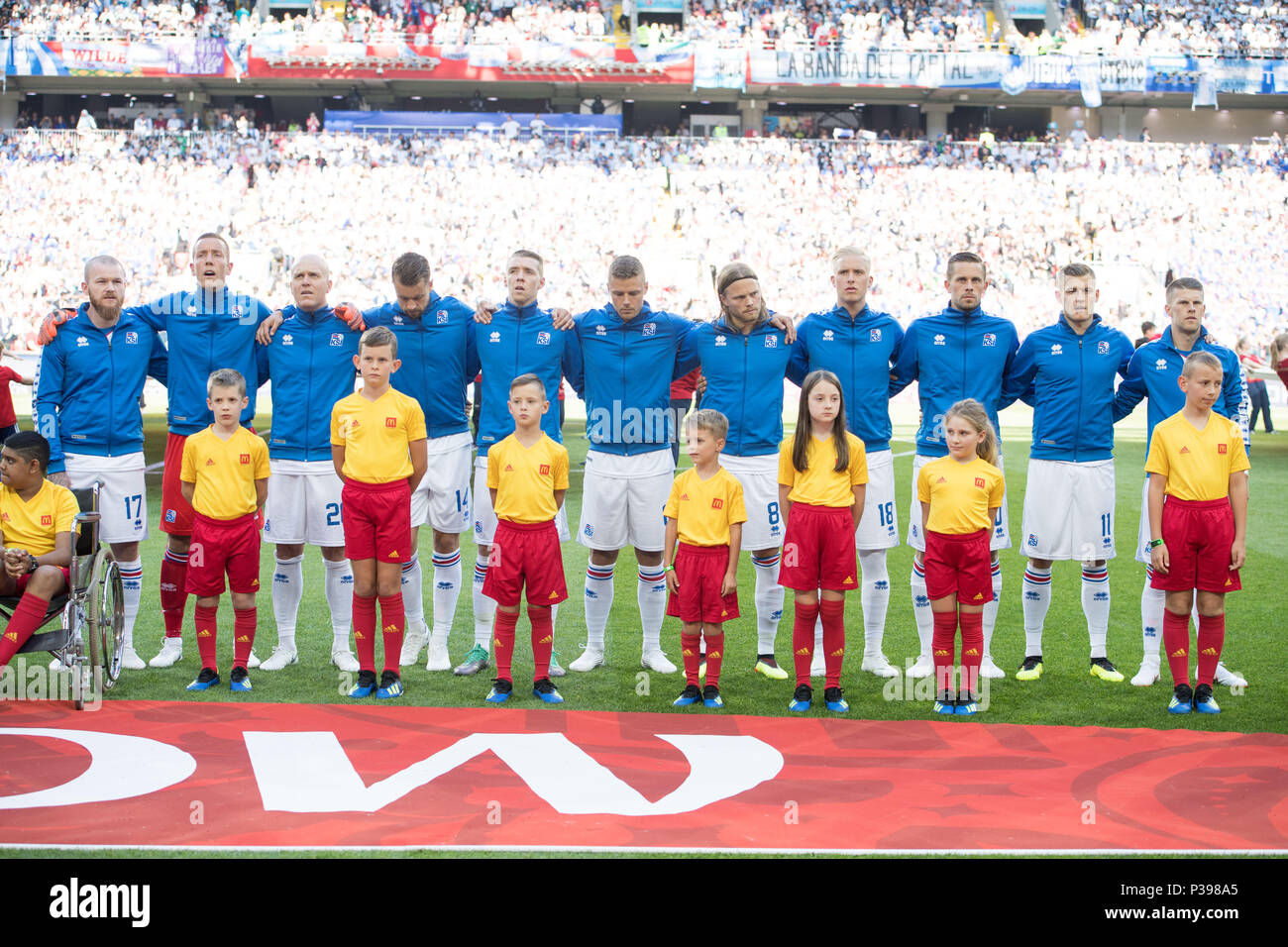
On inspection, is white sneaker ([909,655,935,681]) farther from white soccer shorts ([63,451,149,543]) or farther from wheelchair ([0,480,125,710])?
white soccer shorts ([63,451,149,543])

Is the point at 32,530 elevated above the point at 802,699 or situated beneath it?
elevated above

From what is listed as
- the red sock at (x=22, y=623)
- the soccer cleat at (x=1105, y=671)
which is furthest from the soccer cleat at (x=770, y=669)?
the red sock at (x=22, y=623)

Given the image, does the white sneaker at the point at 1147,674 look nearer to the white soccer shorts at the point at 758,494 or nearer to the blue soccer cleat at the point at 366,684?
the white soccer shorts at the point at 758,494

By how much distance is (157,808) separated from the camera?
4.40 metres

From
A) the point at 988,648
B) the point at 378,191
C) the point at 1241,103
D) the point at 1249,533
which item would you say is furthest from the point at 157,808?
the point at 1241,103

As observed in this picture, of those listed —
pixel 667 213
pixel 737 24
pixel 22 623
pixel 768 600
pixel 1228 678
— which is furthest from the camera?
pixel 737 24

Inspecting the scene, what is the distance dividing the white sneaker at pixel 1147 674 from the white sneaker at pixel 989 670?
684 millimetres

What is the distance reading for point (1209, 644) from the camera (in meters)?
5.90

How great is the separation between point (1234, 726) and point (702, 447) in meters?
2.82

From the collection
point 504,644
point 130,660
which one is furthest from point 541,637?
point 130,660

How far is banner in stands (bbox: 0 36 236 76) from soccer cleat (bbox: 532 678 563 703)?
3634 cm

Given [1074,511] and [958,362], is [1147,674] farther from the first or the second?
[958,362]

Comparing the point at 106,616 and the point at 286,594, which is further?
the point at 286,594

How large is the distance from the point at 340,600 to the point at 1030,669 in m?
3.85
